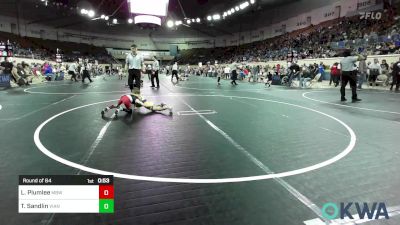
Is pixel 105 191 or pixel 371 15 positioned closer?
pixel 105 191

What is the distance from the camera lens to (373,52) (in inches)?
784

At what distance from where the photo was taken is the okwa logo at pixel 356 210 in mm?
2408

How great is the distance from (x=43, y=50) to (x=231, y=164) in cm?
4783

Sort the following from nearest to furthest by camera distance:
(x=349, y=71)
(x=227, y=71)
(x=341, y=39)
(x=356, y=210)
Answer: (x=356, y=210) → (x=349, y=71) → (x=341, y=39) → (x=227, y=71)

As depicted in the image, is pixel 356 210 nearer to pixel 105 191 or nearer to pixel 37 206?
pixel 105 191

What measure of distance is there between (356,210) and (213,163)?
168 centimetres

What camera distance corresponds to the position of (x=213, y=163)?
12.0 ft

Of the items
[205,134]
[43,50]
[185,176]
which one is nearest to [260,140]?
[205,134]

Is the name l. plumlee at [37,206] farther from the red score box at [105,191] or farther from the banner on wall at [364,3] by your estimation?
the banner on wall at [364,3]

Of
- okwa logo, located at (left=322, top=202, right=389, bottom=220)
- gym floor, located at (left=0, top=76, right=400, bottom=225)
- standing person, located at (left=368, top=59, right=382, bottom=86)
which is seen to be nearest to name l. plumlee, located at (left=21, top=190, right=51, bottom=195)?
gym floor, located at (left=0, top=76, right=400, bottom=225)

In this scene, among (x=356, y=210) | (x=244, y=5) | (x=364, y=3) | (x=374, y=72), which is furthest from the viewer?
(x=244, y=5)

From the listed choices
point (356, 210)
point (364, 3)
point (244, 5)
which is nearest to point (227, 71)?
point (244, 5)

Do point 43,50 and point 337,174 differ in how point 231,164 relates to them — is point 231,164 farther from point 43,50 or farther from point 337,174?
point 43,50

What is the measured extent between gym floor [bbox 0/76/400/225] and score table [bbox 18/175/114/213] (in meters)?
0.15
